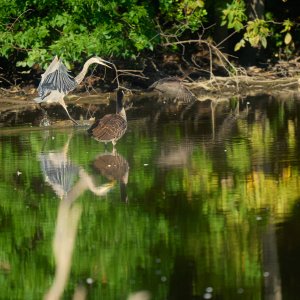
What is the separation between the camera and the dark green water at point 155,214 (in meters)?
7.98

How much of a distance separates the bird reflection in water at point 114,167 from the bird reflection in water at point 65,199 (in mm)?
204

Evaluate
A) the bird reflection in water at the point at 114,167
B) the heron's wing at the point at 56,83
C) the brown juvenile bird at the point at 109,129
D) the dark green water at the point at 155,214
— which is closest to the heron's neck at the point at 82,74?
the heron's wing at the point at 56,83

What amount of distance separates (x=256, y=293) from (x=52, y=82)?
10779mm

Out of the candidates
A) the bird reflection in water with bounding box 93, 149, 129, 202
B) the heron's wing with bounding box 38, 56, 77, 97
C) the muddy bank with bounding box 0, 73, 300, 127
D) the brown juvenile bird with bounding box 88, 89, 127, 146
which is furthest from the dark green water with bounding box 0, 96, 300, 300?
the muddy bank with bounding box 0, 73, 300, 127

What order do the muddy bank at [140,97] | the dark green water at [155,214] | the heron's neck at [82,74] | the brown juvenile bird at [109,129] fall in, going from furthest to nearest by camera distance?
the muddy bank at [140,97], the heron's neck at [82,74], the brown juvenile bird at [109,129], the dark green water at [155,214]

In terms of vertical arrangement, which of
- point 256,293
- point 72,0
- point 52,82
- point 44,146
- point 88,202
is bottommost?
point 256,293

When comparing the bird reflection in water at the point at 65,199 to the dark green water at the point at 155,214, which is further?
the bird reflection in water at the point at 65,199

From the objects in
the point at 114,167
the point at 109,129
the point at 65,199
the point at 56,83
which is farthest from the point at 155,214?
the point at 56,83

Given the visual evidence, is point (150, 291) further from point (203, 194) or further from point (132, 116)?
point (132, 116)

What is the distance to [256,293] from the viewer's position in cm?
754

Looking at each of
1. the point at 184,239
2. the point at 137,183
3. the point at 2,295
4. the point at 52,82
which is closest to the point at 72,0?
Answer: the point at 52,82

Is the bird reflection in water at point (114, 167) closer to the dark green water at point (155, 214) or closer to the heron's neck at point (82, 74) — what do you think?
the dark green water at point (155, 214)

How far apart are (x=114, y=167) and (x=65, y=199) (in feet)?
6.01

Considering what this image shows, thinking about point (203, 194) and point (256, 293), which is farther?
point (203, 194)
